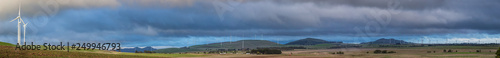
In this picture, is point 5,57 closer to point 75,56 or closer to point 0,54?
point 0,54

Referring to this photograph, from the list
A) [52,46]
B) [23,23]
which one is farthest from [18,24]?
[52,46]

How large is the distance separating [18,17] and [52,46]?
17593 mm

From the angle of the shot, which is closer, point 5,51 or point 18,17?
point 5,51

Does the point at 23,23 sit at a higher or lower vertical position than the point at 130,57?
higher

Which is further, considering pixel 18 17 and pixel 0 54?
pixel 18 17

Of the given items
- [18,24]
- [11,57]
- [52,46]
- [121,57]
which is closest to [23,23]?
[18,24]

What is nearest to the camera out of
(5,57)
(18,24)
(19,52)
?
(5,57)

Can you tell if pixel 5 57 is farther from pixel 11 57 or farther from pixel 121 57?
pixel 121 57

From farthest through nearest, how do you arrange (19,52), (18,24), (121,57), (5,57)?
(18,24) < (121,57) < (19,52) < (5,57)

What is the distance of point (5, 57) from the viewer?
83.9 metres

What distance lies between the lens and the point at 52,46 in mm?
117188

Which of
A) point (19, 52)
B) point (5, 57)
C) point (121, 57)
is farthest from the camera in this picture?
point (121, 57)

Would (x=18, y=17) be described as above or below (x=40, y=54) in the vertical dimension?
above

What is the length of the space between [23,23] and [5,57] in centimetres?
4581
